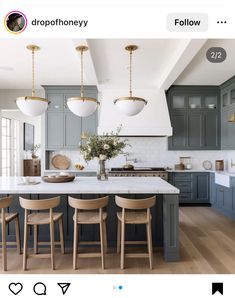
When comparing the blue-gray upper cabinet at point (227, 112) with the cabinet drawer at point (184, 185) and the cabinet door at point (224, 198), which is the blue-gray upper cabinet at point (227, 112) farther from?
the cabinet drawer at point (184, 185)

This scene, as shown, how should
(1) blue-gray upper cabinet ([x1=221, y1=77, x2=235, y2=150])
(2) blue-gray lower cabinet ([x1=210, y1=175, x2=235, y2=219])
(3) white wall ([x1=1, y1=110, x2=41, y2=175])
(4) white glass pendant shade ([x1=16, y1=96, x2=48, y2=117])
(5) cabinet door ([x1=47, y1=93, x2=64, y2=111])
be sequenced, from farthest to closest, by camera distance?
(3) white wall ([x1=1, y1=110, x2=41, y2=175]), (5) cabinet door ([x1=47, y1=93, x2=64, y2=111]), (1) blue-gray upper cabinet ([x1=221, y1=77, x2=235, y2=150]), (2) blue-gray lower cabinet ([x1=210, y1=175, x2=235, y2=219]), (4) white glass pendant shade ([x1=16, y1=96, x2=48, y2=117])

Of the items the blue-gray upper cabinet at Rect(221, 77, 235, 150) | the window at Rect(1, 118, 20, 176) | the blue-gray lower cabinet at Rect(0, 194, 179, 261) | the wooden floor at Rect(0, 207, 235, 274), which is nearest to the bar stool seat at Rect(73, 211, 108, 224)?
the blue-gray lower cabinet at Rect(0, 194, 179, 261)

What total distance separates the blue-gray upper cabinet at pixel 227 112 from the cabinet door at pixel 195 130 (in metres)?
0.47

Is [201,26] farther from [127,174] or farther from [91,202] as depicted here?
[127,174]

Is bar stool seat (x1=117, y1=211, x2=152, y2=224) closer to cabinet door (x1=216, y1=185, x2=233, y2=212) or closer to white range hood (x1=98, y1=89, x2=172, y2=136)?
cabinet door (x1=216, y1=185, x2=233, y2=212)

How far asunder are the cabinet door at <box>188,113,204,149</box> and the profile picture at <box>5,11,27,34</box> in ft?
16.1

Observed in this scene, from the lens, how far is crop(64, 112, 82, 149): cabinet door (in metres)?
5.27

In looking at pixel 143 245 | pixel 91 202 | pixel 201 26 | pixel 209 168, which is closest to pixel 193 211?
pixel 209 168

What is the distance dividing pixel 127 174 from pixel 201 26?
418 centimetres

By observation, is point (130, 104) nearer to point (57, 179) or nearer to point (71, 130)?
point (57, 179)

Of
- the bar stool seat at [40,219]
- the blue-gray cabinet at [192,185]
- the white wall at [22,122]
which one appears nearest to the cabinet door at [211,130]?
the blue-gray cabinet at [192,185]
